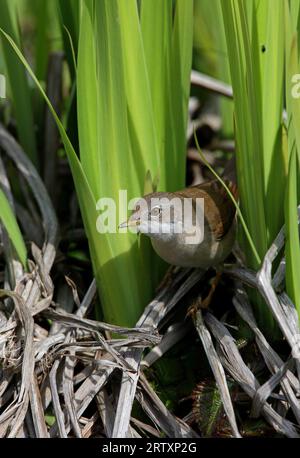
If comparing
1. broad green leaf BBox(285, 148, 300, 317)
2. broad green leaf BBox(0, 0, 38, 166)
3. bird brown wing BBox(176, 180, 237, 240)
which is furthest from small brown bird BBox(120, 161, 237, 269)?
broad green leaf BBox(0, 0, 38, 166)

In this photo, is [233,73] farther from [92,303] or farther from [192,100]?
[192,100]

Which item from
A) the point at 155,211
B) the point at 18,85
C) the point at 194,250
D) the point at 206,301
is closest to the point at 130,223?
the point at 155,211

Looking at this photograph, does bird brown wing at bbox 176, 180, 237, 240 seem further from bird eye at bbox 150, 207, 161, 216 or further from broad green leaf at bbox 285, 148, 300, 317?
broad green leaf at bbox 285, 148, 300, 317

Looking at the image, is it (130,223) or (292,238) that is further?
(130,223)

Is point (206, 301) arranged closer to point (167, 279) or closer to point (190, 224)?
point (167, 279)

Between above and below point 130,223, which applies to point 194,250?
below

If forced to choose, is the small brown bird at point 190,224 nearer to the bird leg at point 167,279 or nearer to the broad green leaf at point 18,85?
the bird leg at point 167,279

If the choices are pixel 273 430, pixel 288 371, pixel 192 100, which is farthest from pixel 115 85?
A: pixel 192 100
